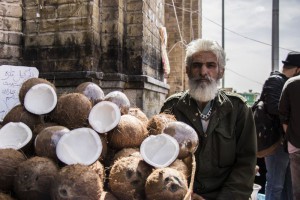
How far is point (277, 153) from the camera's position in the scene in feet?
14.9

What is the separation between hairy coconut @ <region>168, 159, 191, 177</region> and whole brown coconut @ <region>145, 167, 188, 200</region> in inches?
7.6

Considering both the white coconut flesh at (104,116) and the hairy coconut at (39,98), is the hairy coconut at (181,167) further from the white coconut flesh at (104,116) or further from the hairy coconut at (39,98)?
the hairy coconut at (39,98)

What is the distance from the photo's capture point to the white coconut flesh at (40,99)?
229cm

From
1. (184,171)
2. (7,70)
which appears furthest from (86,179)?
(7,70)

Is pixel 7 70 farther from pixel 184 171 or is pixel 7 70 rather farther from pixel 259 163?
pixel 259 163

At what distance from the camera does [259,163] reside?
18.8 ft

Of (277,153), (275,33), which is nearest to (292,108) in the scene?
(277,153)

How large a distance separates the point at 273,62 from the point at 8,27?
5.25 m

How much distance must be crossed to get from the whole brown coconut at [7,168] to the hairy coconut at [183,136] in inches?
36.5

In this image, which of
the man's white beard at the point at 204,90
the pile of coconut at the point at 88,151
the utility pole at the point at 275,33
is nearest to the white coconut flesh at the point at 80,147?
the pile of coconut at the point at 88,151

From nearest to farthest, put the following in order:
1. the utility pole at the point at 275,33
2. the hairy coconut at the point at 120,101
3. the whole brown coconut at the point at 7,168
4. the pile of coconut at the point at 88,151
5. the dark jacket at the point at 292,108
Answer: the pile of coconut at the point at 88,151
the whole brown coconut at the point at 7,168
the hairy coconut at the point at 120,101
the dark jacket at the point at 292,108
the utility pole at the point at 275,33

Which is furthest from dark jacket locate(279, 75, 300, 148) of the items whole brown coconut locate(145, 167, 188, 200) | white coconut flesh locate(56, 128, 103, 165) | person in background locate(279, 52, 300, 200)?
white coconut flesh locate(56, 128, 103, 165)

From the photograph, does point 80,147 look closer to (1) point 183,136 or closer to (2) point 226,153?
(1) point 183,136

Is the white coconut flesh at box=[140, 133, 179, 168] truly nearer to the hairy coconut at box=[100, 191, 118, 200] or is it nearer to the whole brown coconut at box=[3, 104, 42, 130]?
the hairy coconut at box=[100, 191, 118, 200]
